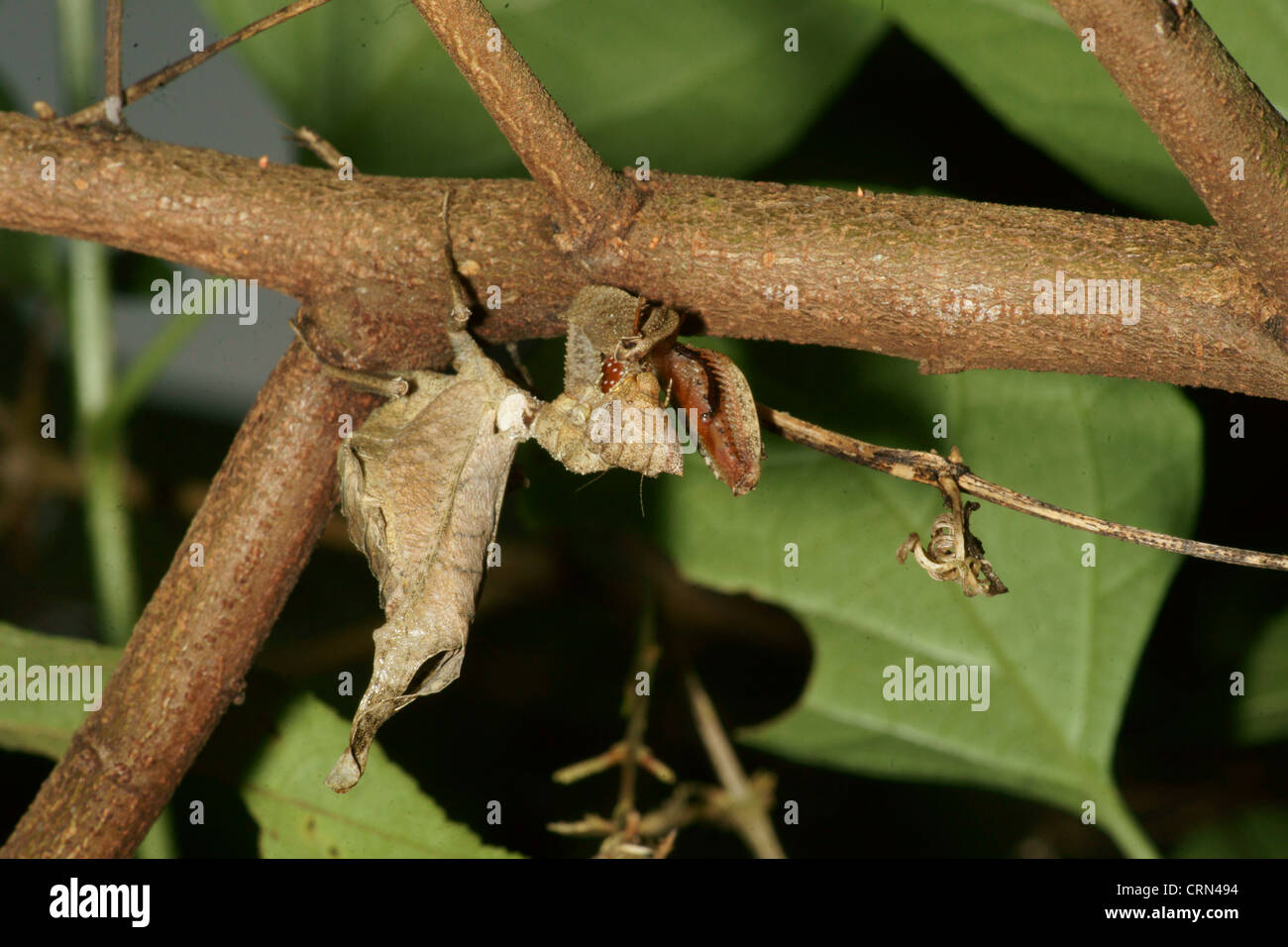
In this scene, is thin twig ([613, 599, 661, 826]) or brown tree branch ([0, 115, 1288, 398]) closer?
brown tree branch ([0, 115, 1288, 398])

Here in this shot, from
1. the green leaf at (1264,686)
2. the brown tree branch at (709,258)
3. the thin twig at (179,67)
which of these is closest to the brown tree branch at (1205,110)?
the brown tree branch at (709,258)

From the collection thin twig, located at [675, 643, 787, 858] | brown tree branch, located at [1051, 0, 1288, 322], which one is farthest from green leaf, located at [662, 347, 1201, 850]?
brown tree branch, located at [1051, 0, 1288, 322]

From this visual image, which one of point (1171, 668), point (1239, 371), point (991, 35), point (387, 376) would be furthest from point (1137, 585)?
point (387, 376)

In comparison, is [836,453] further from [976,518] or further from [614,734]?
[614,734]

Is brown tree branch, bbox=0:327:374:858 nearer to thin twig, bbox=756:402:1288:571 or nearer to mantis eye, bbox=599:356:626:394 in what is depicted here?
mantis eye, bbox=599:356:626:394

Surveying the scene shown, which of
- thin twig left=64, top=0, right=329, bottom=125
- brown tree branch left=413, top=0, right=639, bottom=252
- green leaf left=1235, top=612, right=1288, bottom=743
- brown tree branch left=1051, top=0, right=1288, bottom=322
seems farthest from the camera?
green leaf left=1235, top=612, right=1288, bottom=743

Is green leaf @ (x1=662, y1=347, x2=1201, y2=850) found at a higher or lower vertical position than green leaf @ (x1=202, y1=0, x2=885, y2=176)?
lower

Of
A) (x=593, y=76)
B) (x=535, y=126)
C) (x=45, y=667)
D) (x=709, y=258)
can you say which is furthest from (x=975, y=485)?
(x=45, y=667)
